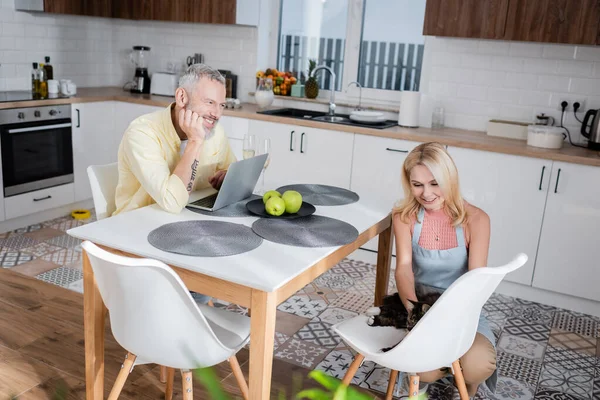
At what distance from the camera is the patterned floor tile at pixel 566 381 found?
265 cm

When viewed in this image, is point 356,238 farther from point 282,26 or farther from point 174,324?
point 282,26

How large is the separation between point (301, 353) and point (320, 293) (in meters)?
0.73

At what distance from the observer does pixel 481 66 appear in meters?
4.09

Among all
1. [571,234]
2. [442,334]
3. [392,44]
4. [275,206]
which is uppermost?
[392,44]

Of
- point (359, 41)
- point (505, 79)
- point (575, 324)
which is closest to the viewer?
point (575, 324)

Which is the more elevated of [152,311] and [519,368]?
[152,311]

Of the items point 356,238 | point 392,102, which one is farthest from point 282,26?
point 356,238

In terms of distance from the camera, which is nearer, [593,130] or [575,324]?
[575,324]

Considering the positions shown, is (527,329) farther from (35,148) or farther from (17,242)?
(35,148)

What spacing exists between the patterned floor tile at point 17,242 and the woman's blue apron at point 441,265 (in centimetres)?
284

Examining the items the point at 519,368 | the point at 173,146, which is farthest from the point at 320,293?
the point at 173,146

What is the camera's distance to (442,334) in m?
1.80

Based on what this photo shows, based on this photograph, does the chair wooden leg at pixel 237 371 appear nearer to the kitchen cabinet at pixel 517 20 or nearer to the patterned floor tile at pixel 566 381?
the patterned floor tile at pixel 566 381

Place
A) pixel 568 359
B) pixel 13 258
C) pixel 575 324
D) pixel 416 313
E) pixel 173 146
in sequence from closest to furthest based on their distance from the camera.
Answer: pixel 416 313, pixel 173 146, pixel 568 359, pixel 575 324, pixel 13 258
